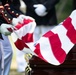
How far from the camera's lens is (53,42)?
4.59m

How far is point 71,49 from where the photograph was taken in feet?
15.0

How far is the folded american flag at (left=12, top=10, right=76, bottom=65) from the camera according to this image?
14.8ft

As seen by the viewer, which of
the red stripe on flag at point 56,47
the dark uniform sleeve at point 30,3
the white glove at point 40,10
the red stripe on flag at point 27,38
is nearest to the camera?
the red stripe on flag at point 56,47

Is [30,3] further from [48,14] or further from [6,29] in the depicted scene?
[6,29]

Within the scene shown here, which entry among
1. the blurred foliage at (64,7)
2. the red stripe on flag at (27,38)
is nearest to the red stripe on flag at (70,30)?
the red stripe on flag at (27,38)

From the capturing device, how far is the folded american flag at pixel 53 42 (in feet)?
14.8

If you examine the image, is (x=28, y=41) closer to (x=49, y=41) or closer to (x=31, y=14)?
(x=49, y=41)

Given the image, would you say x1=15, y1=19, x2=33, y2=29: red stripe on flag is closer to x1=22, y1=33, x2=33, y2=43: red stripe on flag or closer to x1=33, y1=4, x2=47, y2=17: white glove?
x1=22, y1=33, x2=33, y2=43: red stripe on flag

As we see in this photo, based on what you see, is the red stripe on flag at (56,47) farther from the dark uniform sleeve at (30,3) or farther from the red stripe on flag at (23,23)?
the dark uniform sleeve at (30,3)

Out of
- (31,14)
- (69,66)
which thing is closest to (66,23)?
(69,66)

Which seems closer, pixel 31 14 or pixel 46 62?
pixel 46 62

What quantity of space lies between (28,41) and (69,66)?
462 mm

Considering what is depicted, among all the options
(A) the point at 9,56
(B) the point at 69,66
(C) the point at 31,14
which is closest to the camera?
(B) the point at 69,66

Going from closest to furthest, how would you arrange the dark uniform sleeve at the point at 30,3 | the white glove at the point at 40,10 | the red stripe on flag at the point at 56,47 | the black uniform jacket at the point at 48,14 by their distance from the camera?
the red stripe on flag at the point at 56,47, the dark uniform sleeve at the point at 30,3, the white glove at the point at 40,10, the black uniform jacket at the point at 48,14
